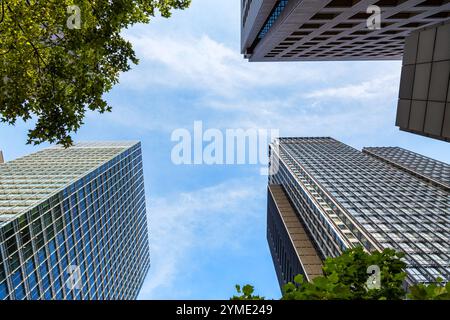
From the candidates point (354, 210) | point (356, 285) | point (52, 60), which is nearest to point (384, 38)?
point (356, 285)

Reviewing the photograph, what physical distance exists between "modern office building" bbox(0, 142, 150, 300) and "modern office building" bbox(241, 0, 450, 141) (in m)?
42.2

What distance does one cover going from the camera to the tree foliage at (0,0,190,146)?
961 centimetres

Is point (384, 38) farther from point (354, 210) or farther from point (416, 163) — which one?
point (416, 163)

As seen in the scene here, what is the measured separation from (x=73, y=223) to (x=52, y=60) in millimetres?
52199

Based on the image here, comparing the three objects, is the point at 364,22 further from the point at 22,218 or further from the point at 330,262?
the point at 22,218

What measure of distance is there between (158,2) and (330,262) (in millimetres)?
13159

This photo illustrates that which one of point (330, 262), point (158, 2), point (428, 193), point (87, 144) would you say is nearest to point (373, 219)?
point (428, 193)

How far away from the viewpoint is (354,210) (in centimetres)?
5597

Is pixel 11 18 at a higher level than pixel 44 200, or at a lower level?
higher

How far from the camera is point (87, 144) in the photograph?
8819cm

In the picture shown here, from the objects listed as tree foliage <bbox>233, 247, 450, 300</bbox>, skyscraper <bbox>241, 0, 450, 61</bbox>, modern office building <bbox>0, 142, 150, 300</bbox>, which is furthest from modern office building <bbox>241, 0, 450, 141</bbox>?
modern office building <bbox>0, 142, 150, 300</bbox>

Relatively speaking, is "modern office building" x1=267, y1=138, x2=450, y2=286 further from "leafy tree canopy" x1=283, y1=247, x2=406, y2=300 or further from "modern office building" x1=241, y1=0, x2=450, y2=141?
"leafy tree canopy" x1=283, y1=247, x2=406, y2=300
